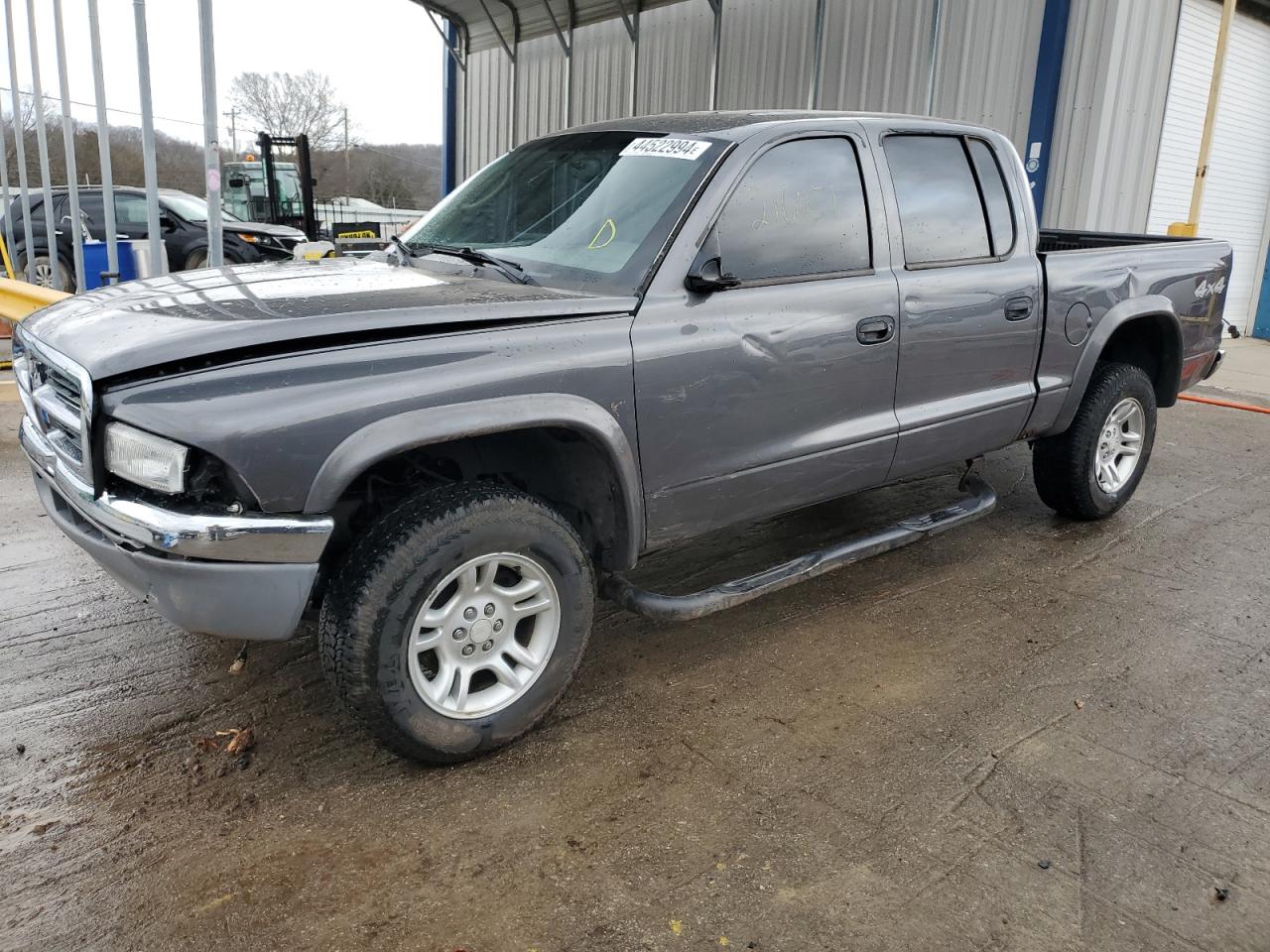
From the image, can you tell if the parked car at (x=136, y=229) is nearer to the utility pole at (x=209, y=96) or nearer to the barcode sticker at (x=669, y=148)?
the utility pole at (x=209, y=96)

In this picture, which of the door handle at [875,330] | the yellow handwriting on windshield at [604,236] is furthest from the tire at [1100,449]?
the yellow handwriting on windshield at [604,236]

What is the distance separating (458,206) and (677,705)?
220 centimetres

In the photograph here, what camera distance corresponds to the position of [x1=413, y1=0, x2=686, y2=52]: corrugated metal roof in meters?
14.6

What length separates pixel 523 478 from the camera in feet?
10.3

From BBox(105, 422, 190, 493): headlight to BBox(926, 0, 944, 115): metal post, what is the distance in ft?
32.5

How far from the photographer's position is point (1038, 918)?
7.49ft

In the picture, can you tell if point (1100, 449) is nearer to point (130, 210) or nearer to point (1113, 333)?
point (1113, 333)

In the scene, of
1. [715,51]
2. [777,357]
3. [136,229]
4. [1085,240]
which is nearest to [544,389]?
[777,357]

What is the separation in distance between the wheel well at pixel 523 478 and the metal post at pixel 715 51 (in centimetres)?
1119

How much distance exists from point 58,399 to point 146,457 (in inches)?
27.5

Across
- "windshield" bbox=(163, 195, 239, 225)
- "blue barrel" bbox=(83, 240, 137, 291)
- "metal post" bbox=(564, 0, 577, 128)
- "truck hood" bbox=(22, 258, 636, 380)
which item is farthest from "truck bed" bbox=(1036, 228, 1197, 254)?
"windshield" bbox=(163, 195, 239, 225)

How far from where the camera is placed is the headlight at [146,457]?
7.66 ft

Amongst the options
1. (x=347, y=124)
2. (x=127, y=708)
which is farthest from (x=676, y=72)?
(x=347, y=124)

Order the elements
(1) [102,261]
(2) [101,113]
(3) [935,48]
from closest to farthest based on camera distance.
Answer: (2) [101,113]
(3) [935,48]
(1) [102,261]
